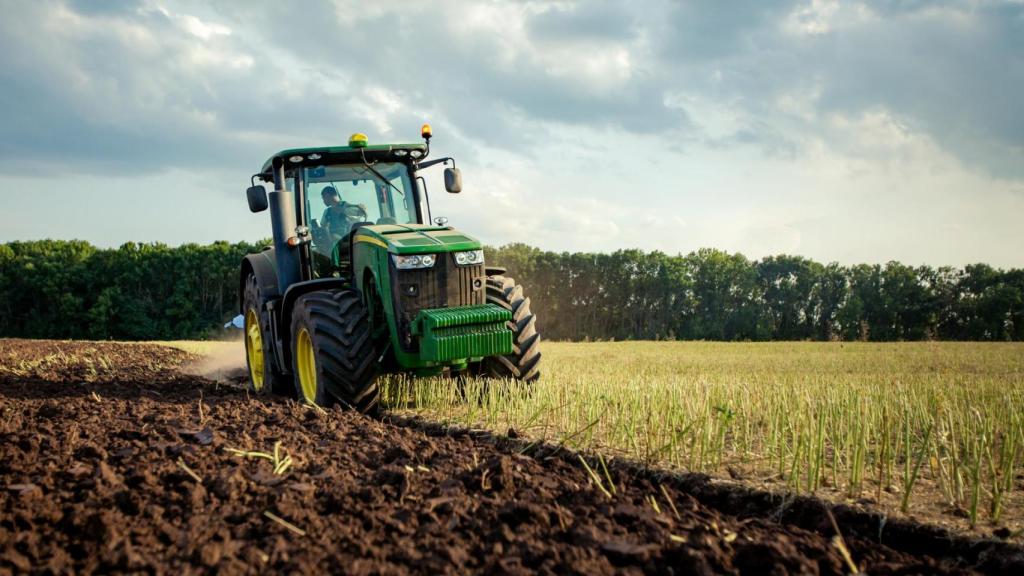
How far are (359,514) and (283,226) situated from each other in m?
4.62

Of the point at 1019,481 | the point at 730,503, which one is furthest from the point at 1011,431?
the point at 730,503

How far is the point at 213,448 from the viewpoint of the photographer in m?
4.88

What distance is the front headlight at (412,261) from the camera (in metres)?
6.53

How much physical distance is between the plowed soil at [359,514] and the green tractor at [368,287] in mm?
1045

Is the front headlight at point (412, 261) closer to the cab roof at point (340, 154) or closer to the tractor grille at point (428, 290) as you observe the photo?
the tractor grille at point (428, 290)

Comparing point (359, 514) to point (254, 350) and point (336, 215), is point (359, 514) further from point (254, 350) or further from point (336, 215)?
point (254, 350)

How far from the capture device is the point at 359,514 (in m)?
3.56

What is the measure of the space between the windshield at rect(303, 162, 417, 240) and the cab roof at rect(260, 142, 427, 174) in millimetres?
90

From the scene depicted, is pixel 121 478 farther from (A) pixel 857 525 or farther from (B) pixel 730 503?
(A) pixel 857 525

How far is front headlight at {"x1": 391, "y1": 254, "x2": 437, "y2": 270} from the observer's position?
6.53 meters

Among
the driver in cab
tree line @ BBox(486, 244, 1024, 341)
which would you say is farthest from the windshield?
tree line @ BBox(486, 244, 1024, 341)

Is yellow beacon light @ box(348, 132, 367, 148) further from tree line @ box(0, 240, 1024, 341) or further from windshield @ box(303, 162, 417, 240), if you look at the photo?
tree line @ box(0, 240, 1024, 341)

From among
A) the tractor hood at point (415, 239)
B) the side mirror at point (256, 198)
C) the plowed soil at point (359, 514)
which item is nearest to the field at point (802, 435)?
the plowed soil at point (359, 514)

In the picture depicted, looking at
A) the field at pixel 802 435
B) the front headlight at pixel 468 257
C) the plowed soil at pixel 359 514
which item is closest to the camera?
the plowed soil at pixel 359 514
